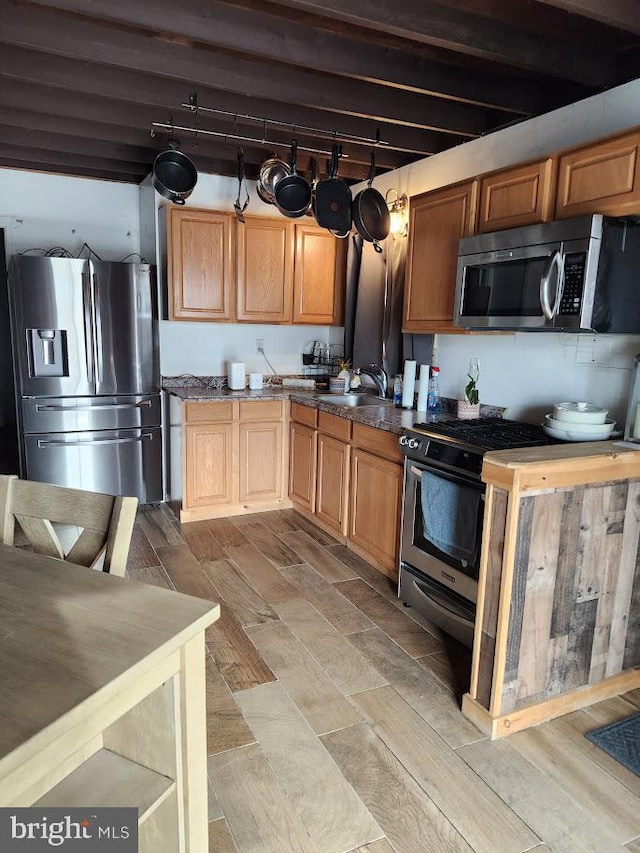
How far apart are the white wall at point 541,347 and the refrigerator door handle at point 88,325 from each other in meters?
2.36

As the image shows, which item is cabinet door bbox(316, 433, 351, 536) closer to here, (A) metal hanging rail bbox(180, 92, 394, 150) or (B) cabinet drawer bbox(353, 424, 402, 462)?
(B) cabinet drawer bbox(353, 424, 402, 462)

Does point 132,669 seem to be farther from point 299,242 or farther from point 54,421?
point 299,242

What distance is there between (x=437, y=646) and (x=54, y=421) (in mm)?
2910

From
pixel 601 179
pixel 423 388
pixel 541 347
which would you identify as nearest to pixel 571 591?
pixel 541 347

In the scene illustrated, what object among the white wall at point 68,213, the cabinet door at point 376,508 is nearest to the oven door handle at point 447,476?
the cabinet door at point 376,508

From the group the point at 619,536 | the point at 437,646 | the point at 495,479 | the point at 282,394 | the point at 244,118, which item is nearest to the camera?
the point at 495,479

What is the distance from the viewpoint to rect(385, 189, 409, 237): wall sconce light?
3.79 m

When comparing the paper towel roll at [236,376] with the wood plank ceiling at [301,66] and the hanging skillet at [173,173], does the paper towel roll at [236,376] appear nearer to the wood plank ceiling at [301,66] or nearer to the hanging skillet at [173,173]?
the hanging skillet at [173,173]

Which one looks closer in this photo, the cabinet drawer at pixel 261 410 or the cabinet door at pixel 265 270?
the cabinet drawer at pixel 261 410

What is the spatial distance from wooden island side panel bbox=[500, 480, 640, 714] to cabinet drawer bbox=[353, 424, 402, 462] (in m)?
1.08

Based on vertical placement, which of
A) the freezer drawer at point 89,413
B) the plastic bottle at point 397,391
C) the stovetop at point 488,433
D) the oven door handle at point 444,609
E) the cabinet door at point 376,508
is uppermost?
the plastic bottle at point 397,391

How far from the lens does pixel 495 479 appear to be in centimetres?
189

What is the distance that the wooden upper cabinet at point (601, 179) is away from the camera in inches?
78.8

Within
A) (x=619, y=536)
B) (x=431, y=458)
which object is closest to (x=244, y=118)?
(x=431, y=458)
